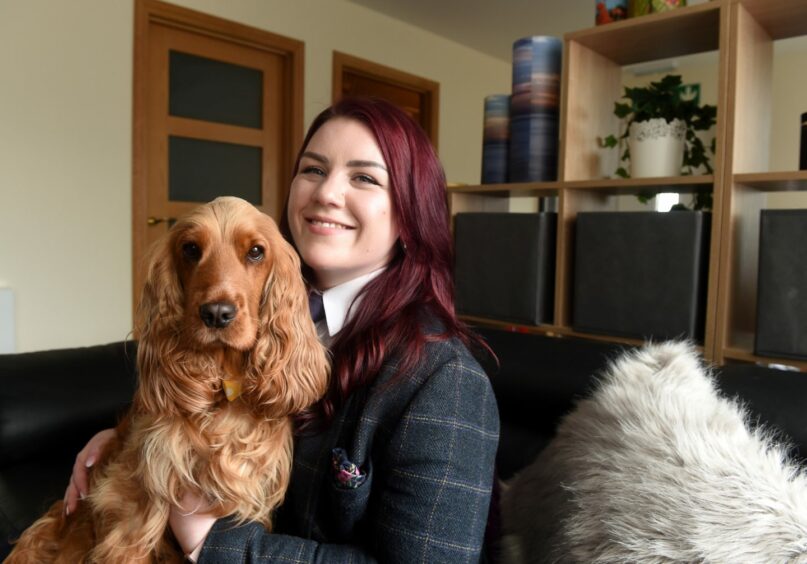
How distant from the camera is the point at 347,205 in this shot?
1064 mm

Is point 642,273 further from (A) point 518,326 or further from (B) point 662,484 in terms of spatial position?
(B) point 662,484

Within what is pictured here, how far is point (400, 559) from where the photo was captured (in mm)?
861

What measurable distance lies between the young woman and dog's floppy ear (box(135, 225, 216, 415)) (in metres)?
0.16

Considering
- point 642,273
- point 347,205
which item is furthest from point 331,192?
point 642,273

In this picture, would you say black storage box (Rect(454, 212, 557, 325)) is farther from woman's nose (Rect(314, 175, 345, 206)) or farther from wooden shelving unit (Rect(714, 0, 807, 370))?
woman's nose (Rect(314, 175, 345, 206))

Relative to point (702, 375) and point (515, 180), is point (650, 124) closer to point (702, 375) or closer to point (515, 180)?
point (515, 180)

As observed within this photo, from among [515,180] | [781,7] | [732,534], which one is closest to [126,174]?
[515,180]

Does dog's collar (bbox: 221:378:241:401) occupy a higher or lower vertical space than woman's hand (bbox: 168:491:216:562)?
higher

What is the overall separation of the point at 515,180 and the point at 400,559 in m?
1.67

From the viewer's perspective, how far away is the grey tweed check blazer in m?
0.87

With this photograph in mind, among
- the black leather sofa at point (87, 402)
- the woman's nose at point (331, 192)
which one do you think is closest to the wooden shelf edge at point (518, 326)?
the black leather sofa at point (87, 402)

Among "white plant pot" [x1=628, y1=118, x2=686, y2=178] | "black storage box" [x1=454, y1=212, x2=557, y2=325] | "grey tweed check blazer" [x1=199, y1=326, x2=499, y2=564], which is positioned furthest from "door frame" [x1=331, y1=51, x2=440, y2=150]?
"grey tweed check blazer" [x1=199, y1=326, x2=499, y2=564]

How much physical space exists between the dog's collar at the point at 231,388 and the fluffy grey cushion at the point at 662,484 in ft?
1.73

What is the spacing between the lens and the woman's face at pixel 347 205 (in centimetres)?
106
